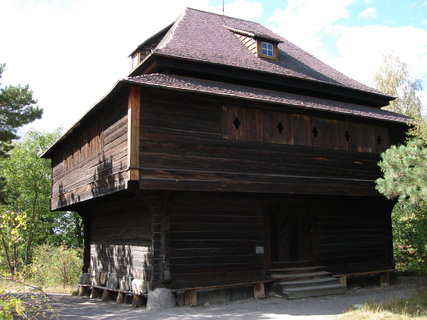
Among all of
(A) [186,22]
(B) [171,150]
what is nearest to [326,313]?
(B) [171,150]

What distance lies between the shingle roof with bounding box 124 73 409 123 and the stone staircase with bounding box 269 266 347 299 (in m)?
4.66

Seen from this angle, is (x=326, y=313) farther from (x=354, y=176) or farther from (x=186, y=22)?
(x=186, y=22)

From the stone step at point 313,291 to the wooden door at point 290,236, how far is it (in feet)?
4.50

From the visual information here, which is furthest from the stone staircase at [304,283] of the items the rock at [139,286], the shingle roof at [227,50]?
the shingle roof at [227,50]

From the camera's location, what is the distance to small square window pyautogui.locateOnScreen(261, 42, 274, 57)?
15.0 meters

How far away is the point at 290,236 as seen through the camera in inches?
561

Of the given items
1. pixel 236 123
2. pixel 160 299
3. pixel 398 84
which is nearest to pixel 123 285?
pixel 160 299

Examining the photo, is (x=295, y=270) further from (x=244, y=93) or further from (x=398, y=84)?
(x=398, y=84)

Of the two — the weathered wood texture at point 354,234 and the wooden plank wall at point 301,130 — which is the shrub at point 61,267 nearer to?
the weathered wood texture at point 354,234

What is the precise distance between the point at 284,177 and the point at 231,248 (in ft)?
7.83

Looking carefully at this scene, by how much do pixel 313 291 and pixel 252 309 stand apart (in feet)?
7.78

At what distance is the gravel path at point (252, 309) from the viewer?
9.76 meters

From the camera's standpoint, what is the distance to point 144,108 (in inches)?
412

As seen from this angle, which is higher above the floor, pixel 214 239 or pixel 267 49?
pixel 267 49
